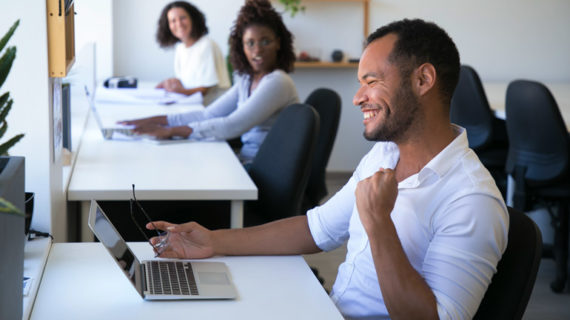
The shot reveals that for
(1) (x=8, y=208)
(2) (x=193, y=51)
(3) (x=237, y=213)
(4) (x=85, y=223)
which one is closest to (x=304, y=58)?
(2) (x=193, y=51)

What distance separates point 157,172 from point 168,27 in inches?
107

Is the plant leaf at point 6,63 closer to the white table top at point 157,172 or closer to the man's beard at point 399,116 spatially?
the man's beard at point 399,116

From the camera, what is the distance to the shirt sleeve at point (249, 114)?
300cm

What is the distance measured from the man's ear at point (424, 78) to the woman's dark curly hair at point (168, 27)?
11.5ft

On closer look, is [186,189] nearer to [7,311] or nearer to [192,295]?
[192,295]

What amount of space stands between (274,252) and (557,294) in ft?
6.54

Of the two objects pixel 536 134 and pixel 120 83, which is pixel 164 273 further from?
pixel 120 83

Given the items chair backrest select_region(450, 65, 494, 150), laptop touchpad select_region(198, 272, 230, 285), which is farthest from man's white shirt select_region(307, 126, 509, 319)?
chair backrest select_region(450, 65, 494, 150)

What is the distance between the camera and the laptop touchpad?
1.40 meters

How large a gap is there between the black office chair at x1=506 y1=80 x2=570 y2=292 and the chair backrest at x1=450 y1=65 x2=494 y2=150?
432 millimetres

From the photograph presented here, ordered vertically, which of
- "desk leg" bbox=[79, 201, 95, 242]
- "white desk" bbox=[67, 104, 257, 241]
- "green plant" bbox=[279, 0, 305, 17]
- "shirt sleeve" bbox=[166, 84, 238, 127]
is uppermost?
"green plant" bbox=[279, 0, 305, 17]

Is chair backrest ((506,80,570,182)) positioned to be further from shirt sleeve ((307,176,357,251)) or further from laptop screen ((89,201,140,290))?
laptop screen ((89,201,140,290))

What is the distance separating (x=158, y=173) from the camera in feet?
7.63

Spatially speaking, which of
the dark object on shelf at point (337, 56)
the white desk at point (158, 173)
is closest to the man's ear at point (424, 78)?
the white desk at point (158, 173)
